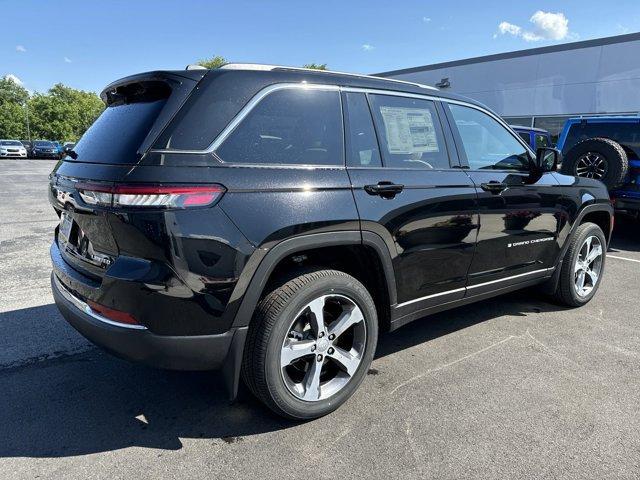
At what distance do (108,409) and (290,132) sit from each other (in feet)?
6.14

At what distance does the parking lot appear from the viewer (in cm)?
228

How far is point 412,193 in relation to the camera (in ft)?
9.45

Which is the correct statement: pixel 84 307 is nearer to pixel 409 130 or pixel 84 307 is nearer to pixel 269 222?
pixel 269 222

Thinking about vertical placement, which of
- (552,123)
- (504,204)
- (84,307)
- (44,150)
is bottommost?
(44,150)

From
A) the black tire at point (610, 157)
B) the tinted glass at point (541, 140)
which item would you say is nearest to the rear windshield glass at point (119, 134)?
the black tire at point (610, 157)

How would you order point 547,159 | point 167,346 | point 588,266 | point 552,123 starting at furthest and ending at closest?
point 552,123 → point 588,266 → point 547,159 → point 167,346

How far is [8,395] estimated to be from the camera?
9.25ft

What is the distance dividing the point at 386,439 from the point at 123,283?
5.03 ft

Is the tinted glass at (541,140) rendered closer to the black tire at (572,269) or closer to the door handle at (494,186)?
the black tire at (572,269)

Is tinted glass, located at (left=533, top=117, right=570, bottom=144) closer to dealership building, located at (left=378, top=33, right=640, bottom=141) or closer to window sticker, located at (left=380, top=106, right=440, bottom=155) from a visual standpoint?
dealership building, located at (left=378, top=33, right=640, bottom=141)

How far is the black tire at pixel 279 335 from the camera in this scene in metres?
2.36

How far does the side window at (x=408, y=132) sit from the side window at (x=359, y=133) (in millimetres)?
62

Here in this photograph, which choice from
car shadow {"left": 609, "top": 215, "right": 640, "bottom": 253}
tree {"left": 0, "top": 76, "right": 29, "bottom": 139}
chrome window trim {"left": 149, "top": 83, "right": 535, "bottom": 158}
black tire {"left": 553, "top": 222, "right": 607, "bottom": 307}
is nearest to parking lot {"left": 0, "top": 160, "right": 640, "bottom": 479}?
black tire {"left": 553, "top": 222, "right": 607, "bottom": 307}

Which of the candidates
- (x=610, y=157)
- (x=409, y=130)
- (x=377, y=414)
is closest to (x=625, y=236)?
(x=610, y=157)
